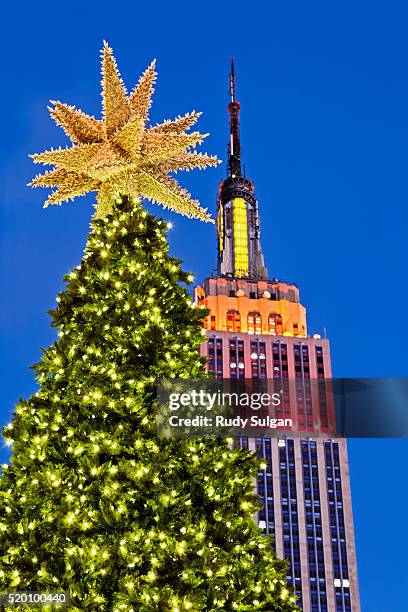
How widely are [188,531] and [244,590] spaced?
103cm

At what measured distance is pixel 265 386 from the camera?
9181 cm

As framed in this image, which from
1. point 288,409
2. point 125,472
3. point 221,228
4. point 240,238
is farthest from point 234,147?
point 125,472

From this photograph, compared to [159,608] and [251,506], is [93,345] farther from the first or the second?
[159,608]

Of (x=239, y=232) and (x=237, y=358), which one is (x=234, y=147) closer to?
(x=239, y=232)

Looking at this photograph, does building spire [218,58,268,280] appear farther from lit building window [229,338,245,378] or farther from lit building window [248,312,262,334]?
lit building window [229,338,245,378]

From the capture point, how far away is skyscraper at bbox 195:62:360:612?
8281 centimetres

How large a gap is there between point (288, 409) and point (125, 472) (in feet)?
250

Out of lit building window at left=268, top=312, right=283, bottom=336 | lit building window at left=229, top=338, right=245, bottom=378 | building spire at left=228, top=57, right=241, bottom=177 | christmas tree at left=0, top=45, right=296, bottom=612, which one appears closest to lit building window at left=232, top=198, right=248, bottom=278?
building spire at left=228, top=57, right=241, bottom=177

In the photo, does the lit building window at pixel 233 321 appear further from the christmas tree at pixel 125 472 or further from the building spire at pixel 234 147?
the christmas tree at pixel 125 472

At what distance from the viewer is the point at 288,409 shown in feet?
280

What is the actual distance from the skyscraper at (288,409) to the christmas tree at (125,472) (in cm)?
6098

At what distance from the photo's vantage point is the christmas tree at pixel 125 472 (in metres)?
9.60

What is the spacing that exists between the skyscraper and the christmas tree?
61.0 metres

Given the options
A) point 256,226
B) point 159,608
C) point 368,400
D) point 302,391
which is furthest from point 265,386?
point 159,608
